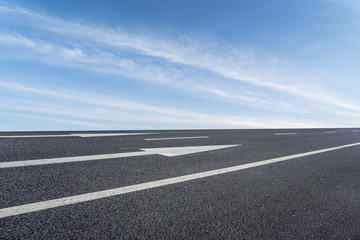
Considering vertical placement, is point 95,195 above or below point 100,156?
below

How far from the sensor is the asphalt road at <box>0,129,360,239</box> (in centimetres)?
223

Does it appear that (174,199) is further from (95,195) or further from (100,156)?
(100,156)

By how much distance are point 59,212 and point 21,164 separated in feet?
7.07

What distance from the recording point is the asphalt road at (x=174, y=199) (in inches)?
87.9

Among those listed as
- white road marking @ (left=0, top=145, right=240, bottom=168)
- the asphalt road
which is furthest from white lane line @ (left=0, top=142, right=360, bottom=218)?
white road marking @ (left=0, top=145, right=240, bottom=168)

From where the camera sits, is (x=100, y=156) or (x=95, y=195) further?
(x=100, y=156)

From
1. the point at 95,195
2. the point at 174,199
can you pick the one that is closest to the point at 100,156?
the point at 95,195

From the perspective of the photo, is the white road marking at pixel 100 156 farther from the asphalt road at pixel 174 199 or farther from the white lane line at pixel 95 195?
the white lane line at pixel 95 195

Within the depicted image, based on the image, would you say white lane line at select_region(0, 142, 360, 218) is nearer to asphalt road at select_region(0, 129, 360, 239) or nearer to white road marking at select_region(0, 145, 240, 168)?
asphalt road at select_region(0, 129, 360, 239)

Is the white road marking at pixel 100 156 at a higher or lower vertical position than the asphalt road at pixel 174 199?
higher

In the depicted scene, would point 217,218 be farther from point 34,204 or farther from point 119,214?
point 34,204

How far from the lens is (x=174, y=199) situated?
2.93 m

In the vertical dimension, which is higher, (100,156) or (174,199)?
(100,156)

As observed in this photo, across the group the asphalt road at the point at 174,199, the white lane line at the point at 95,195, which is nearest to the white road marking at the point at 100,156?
the asphalt road at the point at 174,199
